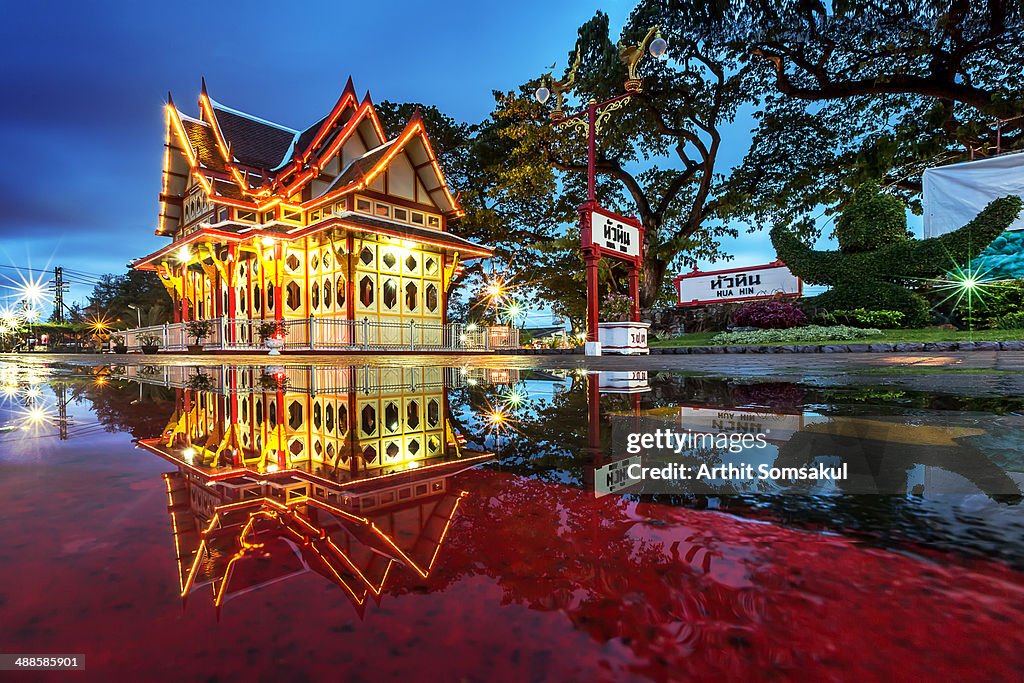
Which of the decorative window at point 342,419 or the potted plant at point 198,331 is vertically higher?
the potted plant at point 198,331

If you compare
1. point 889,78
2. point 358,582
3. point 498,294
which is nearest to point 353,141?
point 498,294

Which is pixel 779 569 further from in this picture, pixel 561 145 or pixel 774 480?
pixel 561 145

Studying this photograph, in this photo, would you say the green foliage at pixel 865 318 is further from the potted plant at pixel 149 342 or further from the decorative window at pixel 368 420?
the potted plant at pixel 149 342

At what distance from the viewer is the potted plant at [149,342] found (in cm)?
2141

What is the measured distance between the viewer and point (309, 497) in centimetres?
118

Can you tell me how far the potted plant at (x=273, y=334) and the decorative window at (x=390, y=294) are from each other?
377cm

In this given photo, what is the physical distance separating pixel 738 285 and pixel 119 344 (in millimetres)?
30508

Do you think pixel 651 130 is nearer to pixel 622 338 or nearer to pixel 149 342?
pixel 622 338

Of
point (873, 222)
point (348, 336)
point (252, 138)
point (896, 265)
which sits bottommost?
point (348, 336)

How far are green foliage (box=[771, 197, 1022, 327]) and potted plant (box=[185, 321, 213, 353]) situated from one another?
21.3 m

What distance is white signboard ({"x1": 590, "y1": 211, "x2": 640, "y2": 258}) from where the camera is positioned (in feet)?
44.2

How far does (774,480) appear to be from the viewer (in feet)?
4.42

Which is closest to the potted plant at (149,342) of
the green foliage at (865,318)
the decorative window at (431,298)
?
the decorative window at (431,298)

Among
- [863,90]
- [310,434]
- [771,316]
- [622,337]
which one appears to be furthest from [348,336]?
[863,90]
